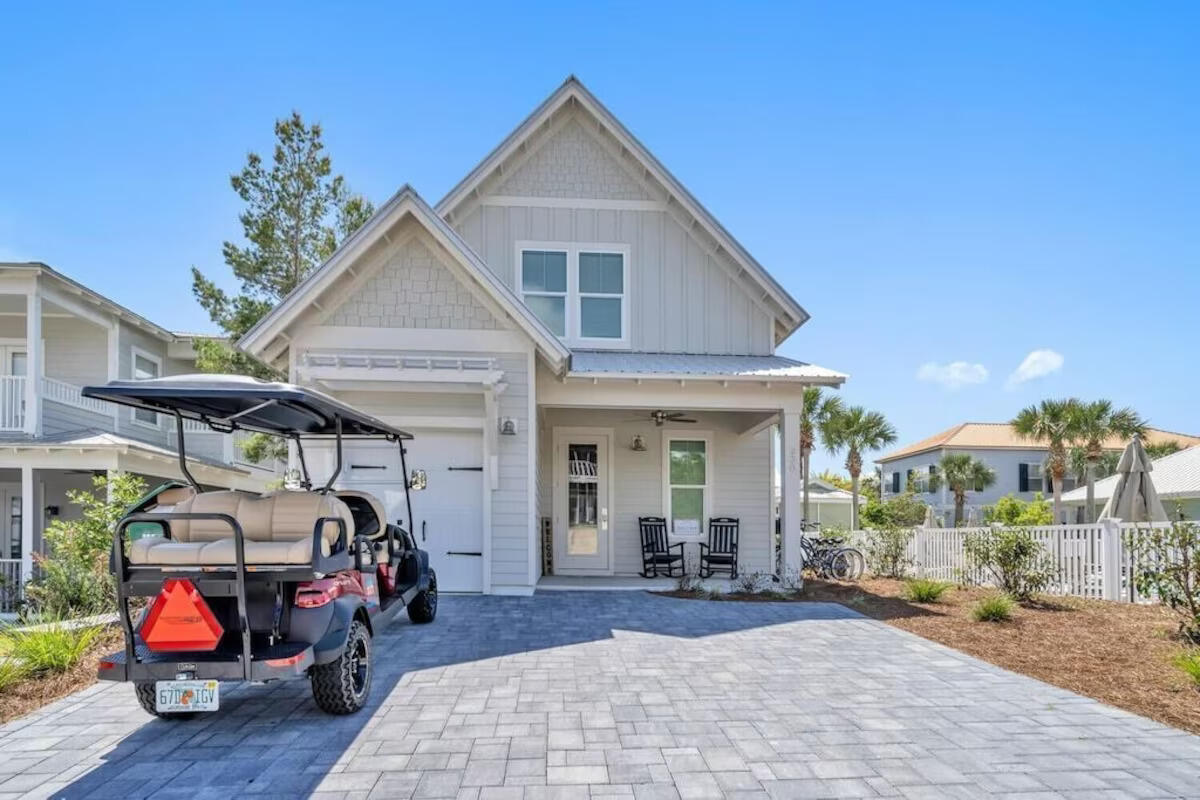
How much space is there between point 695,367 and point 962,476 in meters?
28.2

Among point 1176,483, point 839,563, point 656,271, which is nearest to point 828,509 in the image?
point 1176,483

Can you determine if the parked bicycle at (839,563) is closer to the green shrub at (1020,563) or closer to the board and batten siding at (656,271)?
the green shrub at (1020,563)

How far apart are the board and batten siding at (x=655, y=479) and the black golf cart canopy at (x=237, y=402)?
6707 millimetres

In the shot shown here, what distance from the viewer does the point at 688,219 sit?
12.9 metres

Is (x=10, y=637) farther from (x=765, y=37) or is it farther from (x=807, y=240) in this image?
(x=807, y=240)

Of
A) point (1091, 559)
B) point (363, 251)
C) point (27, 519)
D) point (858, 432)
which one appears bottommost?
point (1091, 559)

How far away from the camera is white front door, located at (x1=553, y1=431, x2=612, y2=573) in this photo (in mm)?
13234

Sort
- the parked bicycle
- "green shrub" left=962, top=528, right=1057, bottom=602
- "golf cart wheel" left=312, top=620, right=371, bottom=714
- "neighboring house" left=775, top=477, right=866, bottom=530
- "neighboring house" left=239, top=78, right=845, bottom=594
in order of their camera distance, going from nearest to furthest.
Result: "golf cart wheel" left=312, top=620, right=371, bottom=714
"neighboring house" left=239, top=78, right=845, bottom=594
"green shrub" left=962, top=528, right=1057, bottom=602
the parked bicycle
"neighboring house" left=775, top=477, right=866, bottom=530

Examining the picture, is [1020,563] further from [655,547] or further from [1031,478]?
[1031,478]

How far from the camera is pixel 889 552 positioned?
14.1 m

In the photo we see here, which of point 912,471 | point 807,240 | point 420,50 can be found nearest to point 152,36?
point 420,50

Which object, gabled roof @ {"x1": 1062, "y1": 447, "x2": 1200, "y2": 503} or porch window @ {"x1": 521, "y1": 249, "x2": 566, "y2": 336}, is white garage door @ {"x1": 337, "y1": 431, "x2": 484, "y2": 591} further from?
gabled roof @ {"x1": 1062, "y1": 447, "x2": 1200, "y2": 503}

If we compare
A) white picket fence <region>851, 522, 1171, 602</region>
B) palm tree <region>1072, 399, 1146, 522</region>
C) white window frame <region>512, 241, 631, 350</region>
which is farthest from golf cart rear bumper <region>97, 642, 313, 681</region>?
palm tree <region>1072, 399, 1146, 522</region>

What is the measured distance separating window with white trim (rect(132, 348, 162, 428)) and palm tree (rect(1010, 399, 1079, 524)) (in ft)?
97.8
